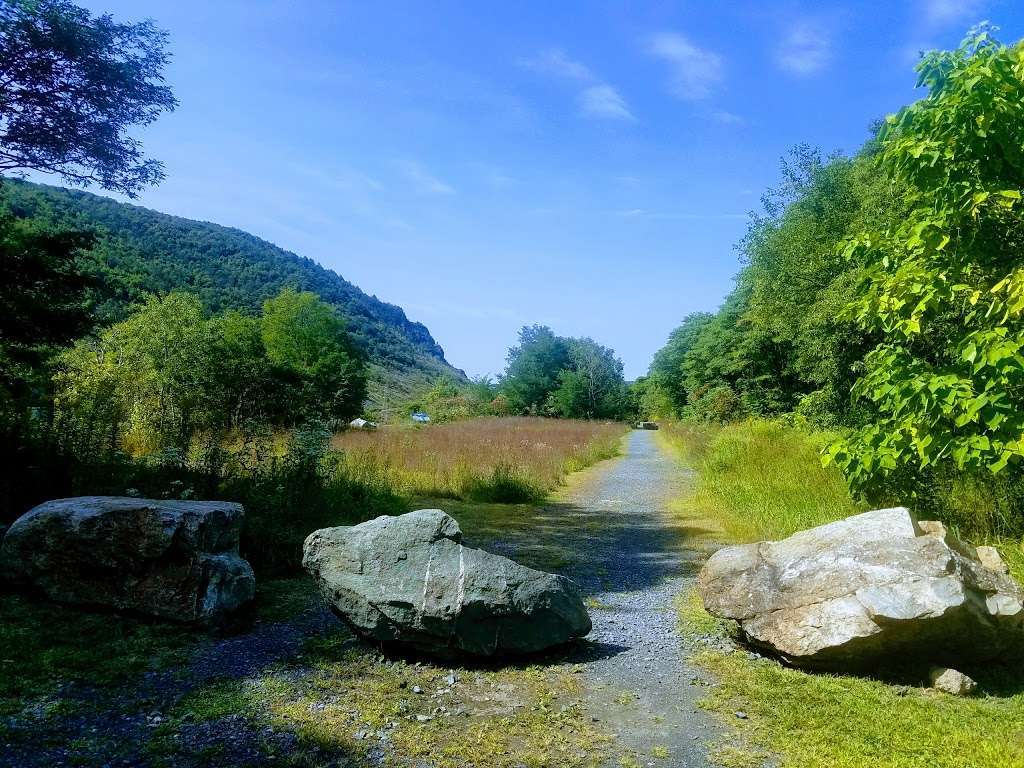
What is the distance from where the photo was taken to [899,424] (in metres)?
5.00

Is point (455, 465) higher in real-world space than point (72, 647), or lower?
higher

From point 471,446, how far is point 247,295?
5771 centimetres

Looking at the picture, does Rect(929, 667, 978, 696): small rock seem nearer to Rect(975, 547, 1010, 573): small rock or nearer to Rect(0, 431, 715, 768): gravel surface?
Rect(975, 547, 1010, 573): small rock

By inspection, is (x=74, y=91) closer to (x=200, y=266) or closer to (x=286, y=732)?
(x=286, y=732)

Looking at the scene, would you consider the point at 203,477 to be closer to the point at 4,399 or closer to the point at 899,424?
the point at 4,399

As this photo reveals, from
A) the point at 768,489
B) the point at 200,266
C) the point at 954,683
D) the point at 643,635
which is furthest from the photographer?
the point at 200,266

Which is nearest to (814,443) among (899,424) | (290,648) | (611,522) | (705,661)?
(611,522)

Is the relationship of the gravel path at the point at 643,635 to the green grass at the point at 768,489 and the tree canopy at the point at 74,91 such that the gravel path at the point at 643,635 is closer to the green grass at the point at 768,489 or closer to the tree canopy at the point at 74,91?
the green grass at the point at 768,489

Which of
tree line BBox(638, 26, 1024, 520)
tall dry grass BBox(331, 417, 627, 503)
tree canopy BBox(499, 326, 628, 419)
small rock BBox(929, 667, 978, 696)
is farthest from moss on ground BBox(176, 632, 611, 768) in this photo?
tree canopy BBox(499, 326, 628, 419)

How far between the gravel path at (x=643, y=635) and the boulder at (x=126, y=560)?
2769 mm

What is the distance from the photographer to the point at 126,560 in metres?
4.55

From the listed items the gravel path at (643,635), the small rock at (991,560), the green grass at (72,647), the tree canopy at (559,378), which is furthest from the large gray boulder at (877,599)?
the tree canopy at (559,378)

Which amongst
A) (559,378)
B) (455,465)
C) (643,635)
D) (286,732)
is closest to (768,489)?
(643,635)

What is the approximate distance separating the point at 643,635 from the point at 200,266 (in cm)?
7333
